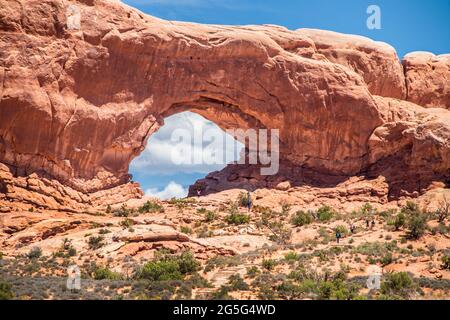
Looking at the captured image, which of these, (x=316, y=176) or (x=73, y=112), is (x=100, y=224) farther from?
(x=316, y=176)

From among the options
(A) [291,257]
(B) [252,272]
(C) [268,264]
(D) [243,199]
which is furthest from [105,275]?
(D) [243,199]

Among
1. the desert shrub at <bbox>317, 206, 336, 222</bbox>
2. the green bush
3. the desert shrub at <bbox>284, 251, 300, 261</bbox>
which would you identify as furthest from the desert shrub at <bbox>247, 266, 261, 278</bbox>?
the desert shrub at <bbox>317, 206, 336, 222</bbox>

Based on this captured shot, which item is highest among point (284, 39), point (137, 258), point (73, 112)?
point (284, 39)

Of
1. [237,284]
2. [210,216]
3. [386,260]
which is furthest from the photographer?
[210,216]

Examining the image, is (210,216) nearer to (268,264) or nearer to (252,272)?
(268,264)

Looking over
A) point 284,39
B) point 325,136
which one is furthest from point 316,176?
point 284,39

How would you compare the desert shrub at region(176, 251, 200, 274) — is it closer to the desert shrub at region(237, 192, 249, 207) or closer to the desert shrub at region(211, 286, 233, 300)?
the desert shrub at region(211, 286, 233, 300)
